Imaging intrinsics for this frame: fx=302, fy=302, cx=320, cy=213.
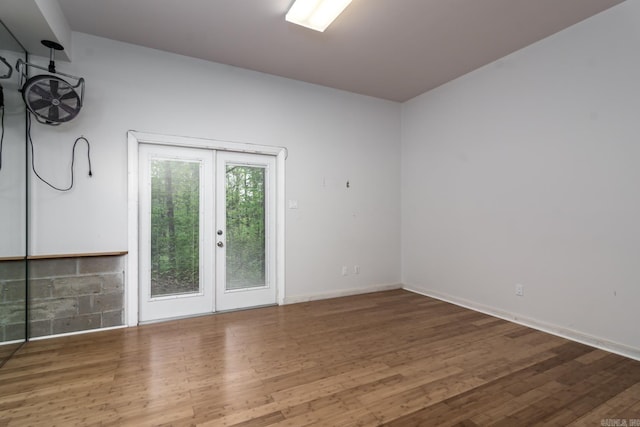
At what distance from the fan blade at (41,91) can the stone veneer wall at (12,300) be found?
1.60 metres

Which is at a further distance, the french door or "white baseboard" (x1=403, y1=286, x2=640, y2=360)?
the french door

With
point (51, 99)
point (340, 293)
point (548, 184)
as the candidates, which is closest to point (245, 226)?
point (340, 293)

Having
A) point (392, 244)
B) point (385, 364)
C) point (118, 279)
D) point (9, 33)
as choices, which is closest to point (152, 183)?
point (118, 279)

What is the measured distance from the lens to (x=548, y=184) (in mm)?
3248

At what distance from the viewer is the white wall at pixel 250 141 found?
318cm

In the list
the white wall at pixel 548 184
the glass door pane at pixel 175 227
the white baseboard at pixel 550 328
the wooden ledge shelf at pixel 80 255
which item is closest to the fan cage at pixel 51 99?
the glass door pane at pixel 175 227

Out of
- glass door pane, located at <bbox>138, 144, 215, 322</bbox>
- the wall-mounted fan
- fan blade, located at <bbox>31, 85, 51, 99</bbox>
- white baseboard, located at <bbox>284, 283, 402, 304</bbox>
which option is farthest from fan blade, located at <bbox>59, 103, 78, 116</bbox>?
white baseboard, located at <bbox>284, 283, 402, 304</bbox>

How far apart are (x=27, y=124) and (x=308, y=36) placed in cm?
295

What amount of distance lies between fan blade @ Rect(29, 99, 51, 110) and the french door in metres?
0.86

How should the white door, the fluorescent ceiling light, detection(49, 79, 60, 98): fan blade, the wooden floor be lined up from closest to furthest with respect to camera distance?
the wooden floor
the fluorescent ceiling light
detection(49, 79, 60, 98): fan blade
the white door

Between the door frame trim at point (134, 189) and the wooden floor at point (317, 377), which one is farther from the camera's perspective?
the door frame trim at point (134, 189)

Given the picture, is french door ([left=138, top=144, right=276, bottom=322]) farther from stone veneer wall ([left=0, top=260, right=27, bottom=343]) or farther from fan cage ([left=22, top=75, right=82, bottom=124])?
stone veneer wall ([left=0, top=260, right=27, bottom=343])

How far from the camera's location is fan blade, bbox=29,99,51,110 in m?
2.84

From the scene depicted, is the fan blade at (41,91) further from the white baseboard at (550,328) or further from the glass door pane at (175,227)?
the white baseboard at (550,328)
